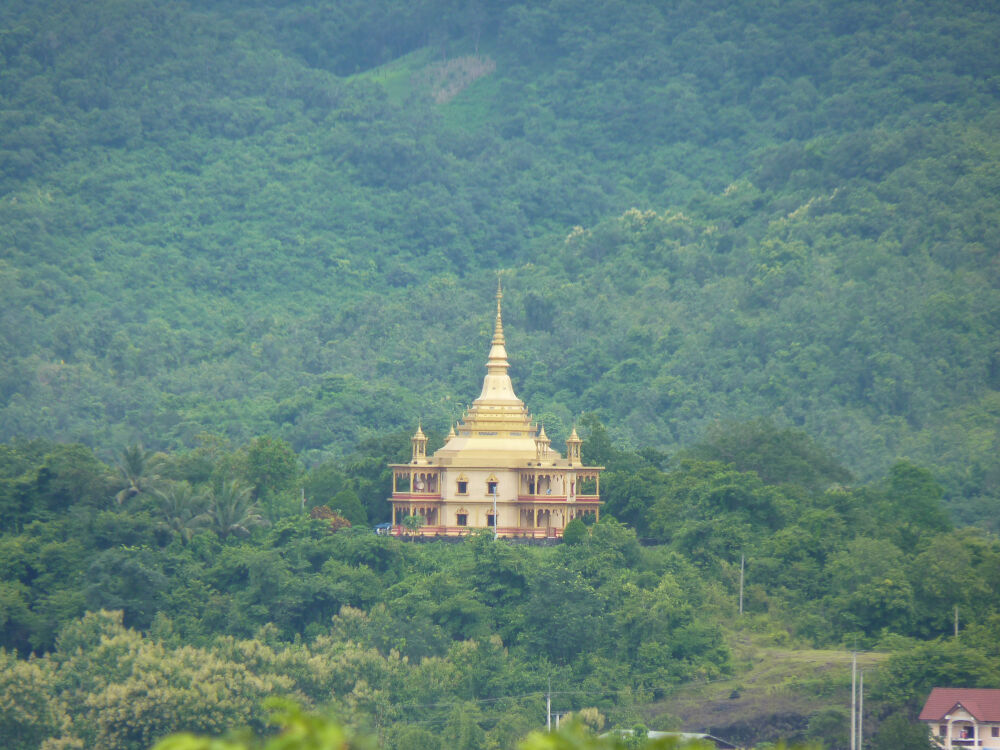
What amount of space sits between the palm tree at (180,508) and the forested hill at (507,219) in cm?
2931

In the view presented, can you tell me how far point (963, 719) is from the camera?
50906 millimetres

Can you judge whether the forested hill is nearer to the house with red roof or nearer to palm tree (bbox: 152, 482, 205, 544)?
the house with red roof

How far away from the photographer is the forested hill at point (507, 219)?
3765 inches

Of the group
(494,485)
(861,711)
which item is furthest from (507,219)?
(861,711)

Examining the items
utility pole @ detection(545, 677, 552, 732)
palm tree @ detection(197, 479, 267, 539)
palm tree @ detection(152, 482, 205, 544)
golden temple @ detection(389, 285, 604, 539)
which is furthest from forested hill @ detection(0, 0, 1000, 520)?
palm tree @ detection(152, 482, 205, 544)

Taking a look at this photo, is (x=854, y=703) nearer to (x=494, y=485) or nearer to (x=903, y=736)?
(x=903, y=736)

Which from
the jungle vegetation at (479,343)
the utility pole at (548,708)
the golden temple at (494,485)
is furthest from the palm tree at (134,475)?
the utility pole at (548,708)

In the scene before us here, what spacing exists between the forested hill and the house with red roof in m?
27.5

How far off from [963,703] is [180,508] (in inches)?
848

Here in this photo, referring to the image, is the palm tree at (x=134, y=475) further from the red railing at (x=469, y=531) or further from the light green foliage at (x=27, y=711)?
the light green foliage at (x=27, y=711)

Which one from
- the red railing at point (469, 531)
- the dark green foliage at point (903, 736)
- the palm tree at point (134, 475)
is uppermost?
the palm tree at point (134, 475)

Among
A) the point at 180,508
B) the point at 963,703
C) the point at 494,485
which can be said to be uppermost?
the point at 494,485

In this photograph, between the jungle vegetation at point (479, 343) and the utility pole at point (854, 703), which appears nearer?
the utility pole at point (854, 703)

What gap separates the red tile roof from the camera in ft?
167
